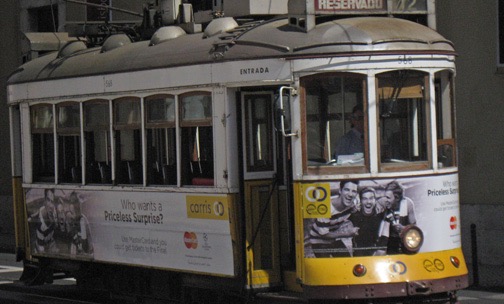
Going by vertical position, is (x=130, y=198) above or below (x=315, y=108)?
below

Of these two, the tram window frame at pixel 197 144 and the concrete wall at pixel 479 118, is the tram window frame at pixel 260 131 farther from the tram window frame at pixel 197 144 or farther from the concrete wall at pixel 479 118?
the concrete wall at pixel 479 118

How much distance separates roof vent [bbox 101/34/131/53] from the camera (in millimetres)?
14688

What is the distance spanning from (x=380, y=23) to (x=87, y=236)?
15.3ft

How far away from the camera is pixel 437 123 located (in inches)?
464

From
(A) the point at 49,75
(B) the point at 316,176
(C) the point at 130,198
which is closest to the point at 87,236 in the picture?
(C) the point at 130,198

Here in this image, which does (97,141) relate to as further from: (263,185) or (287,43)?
(287,43)

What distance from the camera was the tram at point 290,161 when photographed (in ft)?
37.0

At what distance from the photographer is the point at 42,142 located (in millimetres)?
15523

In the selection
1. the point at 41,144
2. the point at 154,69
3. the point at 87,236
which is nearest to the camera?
the point at 154,69

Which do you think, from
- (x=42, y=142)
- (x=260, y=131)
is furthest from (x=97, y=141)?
(x=260, y=131)

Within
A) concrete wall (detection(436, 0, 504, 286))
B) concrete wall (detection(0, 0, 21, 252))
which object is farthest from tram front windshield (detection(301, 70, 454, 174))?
concrete wall (detection(0, 0, 21, 252))

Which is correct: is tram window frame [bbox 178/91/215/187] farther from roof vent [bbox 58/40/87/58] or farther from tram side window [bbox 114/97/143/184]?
roof vent [bbox 58/40/87/58]

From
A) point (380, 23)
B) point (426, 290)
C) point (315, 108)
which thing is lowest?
point (426, 290)

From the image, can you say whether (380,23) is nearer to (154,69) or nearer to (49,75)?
(154,69)
